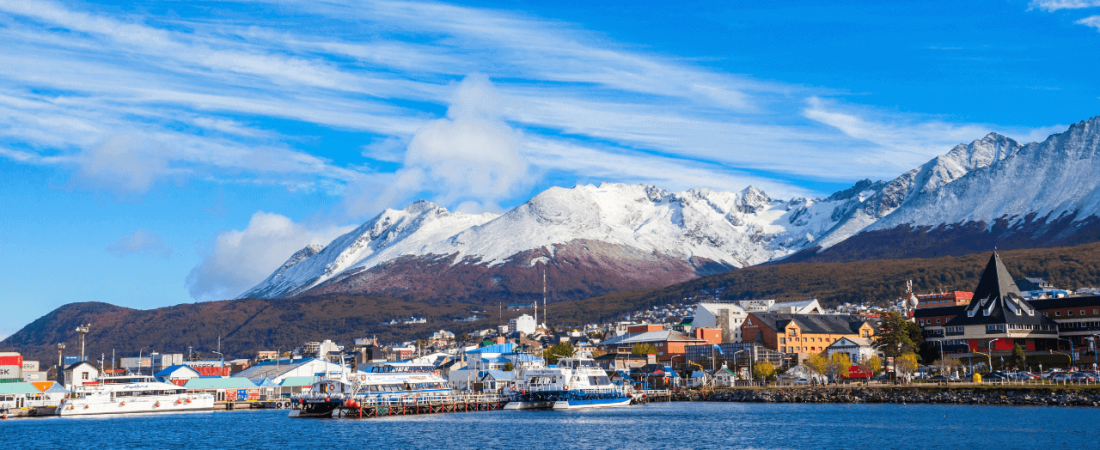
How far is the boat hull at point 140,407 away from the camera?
101625 mm

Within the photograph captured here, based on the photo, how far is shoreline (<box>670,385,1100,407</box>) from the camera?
87438 mm

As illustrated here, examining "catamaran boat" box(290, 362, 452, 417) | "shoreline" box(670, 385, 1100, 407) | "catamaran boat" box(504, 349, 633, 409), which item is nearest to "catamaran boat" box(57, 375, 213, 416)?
"catamaran boat" box(290, 362, 452, 417)

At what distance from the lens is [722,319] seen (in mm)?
171375

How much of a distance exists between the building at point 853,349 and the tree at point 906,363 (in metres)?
12.1

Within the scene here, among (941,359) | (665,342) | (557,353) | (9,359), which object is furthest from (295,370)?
(941,359)

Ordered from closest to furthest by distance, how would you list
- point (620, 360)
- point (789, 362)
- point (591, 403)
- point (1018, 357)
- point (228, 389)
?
1. point (591, 403)
2. point (1018, 357)
3. point (228, 389)
4. point (789, 362)
5. point (620, 360)

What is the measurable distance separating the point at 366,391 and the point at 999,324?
80346 millimetres

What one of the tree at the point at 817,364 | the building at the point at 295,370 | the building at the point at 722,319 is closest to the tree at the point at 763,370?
the tree at the point at 817,364

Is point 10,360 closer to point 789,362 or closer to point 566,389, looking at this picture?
point 566,389

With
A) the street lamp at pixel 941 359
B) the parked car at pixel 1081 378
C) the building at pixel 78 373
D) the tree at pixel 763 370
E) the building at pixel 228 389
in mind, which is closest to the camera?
the parked car at pixel 1081 378

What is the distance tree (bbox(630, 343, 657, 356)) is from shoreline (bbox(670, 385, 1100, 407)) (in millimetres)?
29118

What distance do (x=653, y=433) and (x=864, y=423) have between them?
16999 mm

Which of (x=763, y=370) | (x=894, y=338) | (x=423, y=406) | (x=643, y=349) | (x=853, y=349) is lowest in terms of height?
(x=423, y=406)

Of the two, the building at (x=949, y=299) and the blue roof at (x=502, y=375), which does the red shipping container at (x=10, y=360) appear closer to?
the blue roof at (x=502, y=375)
